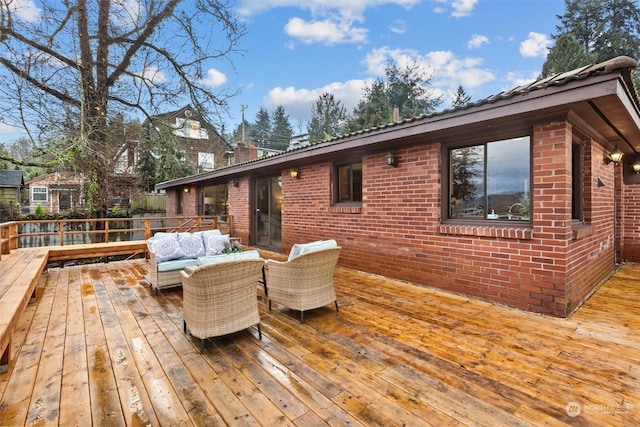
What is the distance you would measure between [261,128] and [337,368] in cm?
3729

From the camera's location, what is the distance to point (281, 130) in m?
34.5

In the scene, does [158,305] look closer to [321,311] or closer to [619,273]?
[321,311]

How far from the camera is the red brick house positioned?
128 inches

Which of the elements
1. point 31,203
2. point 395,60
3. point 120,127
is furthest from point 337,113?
point 31,203

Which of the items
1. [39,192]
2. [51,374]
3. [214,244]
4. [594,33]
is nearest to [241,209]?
[214,244]

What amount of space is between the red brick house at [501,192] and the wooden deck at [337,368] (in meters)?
0.57

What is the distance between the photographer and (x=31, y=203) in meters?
18.7

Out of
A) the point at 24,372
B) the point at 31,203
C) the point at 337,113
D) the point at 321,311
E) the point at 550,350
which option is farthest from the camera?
the point at 337,113

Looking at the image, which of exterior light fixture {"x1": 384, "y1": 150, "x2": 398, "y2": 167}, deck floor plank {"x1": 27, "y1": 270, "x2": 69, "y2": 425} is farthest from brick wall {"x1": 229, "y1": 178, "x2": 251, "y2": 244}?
deck floor plank {"x1": 27, "y1": 270, "x2": 69, "y2": 425}

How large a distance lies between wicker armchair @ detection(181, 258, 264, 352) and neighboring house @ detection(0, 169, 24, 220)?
16454mm

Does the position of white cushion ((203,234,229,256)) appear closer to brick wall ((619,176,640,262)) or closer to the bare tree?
the bare tree

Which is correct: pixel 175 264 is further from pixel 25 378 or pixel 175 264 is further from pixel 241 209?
pixel 241 209

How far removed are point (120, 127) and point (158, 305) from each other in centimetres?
651

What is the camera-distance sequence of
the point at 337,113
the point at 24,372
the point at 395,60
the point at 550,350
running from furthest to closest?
the point at 337,113
the point at 395,60
the point at 550,350
the point at 24,372
